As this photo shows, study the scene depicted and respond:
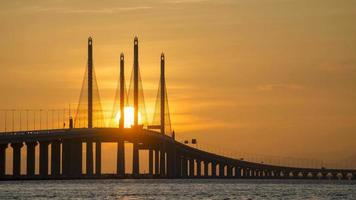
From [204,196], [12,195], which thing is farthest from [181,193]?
[12,195]

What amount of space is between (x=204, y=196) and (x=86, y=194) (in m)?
12.5

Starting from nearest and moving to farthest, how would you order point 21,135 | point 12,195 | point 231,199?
point 231,199 → point 12,195 → point 21,135

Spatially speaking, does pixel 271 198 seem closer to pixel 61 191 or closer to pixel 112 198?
pixel 112 198

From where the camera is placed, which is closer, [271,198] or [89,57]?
[271,198]

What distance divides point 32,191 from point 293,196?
29762mm

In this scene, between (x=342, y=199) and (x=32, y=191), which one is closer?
(x=342, y=199)

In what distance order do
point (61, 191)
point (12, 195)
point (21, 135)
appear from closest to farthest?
point (12, 195)
point (61, 191)
point (21, 135)

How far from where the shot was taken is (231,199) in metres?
132

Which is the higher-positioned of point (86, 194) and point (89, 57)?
point (89, 57)

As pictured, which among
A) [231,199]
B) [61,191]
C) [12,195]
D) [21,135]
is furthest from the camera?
[21,135]

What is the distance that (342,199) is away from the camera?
13688 cm

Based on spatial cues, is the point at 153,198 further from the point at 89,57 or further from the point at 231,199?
the point at 89,57

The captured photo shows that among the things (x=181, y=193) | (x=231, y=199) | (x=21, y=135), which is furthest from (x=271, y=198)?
(x=21, y=135)

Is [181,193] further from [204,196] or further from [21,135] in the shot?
[21,135]
